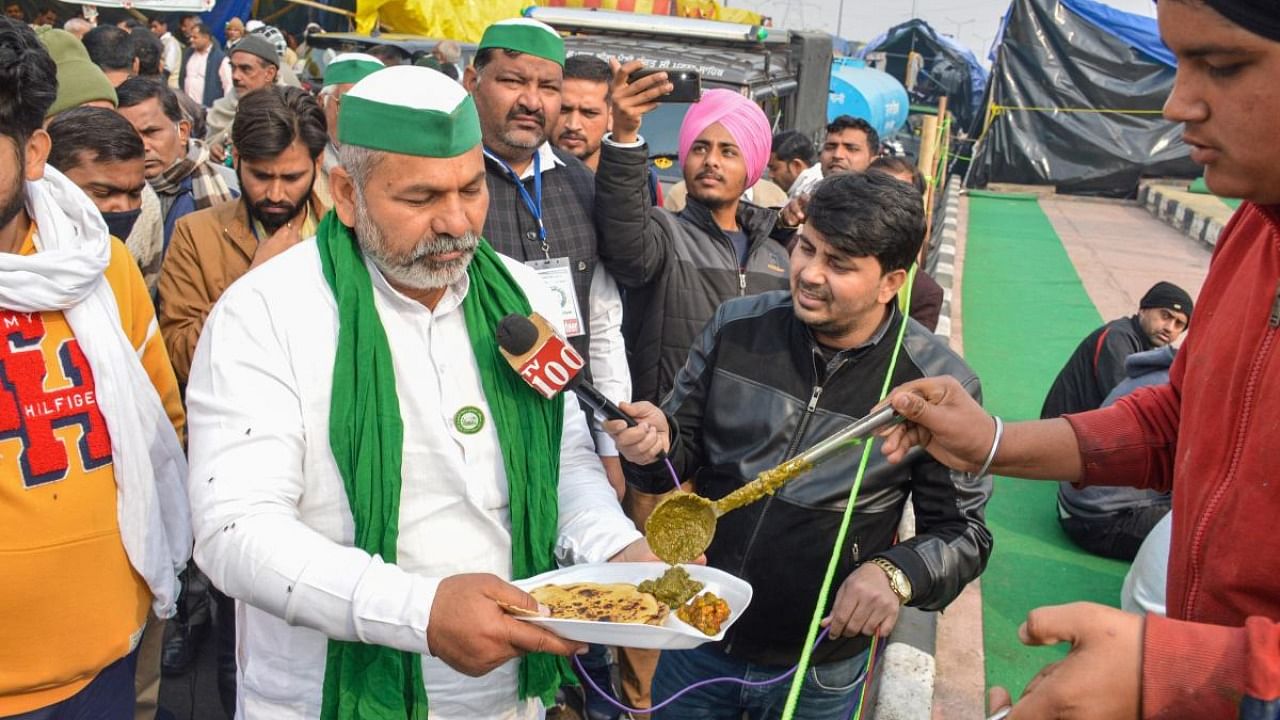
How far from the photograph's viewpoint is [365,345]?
A: 2141mm

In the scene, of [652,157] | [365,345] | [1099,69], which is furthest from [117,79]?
[1099,69]

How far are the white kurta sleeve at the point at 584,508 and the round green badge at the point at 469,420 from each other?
335 mm

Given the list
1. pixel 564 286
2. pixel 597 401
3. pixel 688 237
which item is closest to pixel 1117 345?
pixel 688 237

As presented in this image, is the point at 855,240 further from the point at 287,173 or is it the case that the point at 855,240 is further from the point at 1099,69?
the point at 1099,69

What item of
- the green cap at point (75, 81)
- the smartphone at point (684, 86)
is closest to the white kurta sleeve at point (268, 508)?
the smartphone at point (684, 86)

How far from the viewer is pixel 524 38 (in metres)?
3.79

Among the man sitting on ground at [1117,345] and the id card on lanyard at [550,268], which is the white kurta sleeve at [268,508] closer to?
the id card on lanyard at [550,268]

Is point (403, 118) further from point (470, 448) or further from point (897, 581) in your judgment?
point (897, 581)

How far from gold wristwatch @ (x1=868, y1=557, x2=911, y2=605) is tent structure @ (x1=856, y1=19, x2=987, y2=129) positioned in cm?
2888

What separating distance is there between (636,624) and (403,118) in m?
1.11

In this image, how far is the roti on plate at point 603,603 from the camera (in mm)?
2043

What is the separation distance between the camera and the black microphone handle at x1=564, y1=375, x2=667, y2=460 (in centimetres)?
239

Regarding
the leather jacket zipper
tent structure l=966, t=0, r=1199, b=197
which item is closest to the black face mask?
the leather jacket zipper

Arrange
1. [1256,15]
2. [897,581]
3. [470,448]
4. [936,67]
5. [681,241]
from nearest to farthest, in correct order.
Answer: [1256,15], [470,448], [897,581], [681,241], [936,67]
